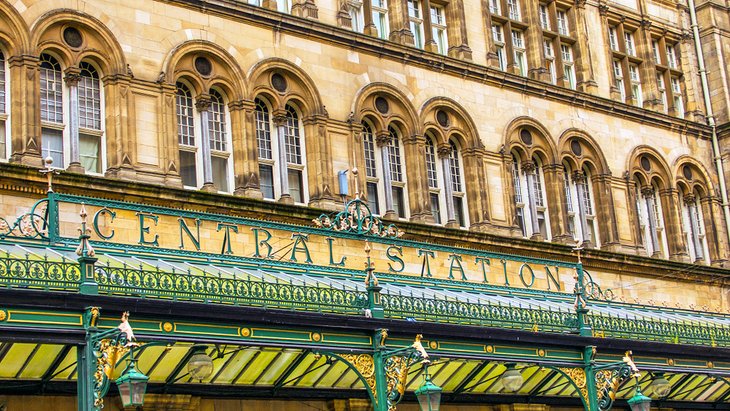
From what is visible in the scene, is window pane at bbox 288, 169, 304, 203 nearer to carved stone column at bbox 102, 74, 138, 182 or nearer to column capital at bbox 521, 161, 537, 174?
carved stone column at bbox 102, 74, 138, 182

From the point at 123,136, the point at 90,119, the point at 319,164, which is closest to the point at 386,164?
the point at 319,164

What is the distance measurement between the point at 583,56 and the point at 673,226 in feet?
22.0

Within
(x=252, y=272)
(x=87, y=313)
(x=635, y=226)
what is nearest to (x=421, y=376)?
(x=252, y=272)

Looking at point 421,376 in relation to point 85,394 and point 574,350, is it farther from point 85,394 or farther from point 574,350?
point 85,394

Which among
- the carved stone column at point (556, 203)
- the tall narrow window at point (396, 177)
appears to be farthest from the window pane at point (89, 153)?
the carved stone column at point (556, 203)

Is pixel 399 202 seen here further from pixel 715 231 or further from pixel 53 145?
pixel 715 231

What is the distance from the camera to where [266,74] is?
32.0 m

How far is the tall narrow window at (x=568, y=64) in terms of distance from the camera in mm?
41656

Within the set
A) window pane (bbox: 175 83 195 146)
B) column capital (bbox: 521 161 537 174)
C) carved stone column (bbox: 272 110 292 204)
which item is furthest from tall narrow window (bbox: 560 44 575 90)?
window pane (bbox: 175 83 195 146)

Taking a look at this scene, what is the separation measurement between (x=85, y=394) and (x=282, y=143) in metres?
15.0

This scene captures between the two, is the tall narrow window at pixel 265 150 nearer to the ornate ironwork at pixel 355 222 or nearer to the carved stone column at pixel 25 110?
the ornate ironwork at pixel 355 222

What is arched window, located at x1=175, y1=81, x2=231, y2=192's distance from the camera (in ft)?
98.7

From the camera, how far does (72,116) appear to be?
28.0 meters

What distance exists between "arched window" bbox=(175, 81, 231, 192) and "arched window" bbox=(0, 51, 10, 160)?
4414mm
